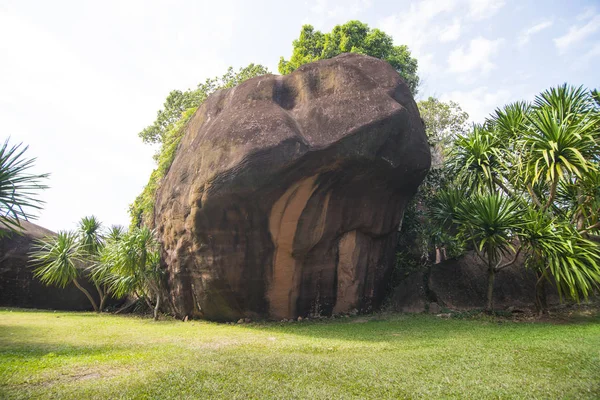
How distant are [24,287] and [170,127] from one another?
26.8 ft

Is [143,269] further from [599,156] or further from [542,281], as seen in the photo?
[599,156]

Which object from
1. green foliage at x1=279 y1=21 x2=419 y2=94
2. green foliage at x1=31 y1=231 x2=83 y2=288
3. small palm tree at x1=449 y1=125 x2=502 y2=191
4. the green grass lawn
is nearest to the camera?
the green grass lawn

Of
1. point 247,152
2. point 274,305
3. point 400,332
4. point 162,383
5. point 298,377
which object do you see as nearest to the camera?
point 162,383

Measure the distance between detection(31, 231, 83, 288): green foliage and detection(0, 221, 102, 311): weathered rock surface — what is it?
0.28 m

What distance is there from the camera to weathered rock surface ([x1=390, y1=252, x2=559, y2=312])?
10.3m

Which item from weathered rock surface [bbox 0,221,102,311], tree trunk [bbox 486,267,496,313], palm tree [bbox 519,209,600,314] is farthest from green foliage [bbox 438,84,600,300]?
weathered rock surface [bbox 0,221,102,311]

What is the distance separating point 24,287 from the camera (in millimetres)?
13773

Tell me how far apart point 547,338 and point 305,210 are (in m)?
5.25

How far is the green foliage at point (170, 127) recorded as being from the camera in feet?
43.9

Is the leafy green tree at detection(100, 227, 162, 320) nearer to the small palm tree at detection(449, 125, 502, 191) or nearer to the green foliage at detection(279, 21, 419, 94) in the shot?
the small palm tree at detection(449, 125, 502, 191)

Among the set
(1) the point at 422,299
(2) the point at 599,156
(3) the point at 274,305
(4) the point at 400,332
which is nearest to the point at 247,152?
(3) the point at 274,305

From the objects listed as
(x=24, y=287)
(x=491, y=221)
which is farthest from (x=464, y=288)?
(x=24, y=287)

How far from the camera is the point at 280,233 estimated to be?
363 inches

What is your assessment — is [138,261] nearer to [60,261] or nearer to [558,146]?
[60,261]
